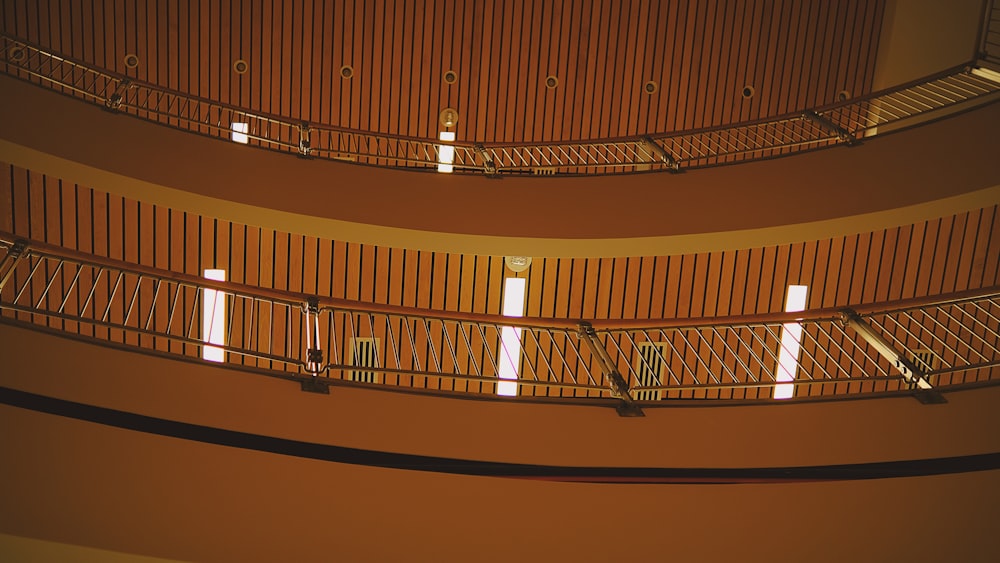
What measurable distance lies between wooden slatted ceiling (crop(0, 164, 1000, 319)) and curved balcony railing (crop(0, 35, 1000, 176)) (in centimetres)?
121

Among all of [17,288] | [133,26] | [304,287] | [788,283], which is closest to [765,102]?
[788,283]

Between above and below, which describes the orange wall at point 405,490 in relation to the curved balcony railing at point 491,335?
below

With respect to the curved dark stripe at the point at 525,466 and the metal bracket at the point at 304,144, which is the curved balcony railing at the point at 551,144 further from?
the curved dark stripe at the point at 525,466

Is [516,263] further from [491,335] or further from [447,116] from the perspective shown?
[447,116]

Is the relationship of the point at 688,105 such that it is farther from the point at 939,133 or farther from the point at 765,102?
the point at 939,133

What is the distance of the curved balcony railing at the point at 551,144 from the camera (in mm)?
6719

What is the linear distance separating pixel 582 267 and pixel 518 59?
121 inches

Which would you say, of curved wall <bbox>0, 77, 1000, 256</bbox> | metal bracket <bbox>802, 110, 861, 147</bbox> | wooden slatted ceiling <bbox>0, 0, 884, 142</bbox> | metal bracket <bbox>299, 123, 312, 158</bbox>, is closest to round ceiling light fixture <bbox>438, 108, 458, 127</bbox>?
wooden slatted ceiling <bbox>0, 0, 884, 142</bbox>

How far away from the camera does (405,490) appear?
3240 millimetres

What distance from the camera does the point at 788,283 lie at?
9828mm

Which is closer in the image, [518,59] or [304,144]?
[304,144]

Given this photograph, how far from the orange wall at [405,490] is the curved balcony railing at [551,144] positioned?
3083 millimetres

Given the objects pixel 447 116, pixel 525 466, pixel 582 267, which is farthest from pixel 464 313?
pixel 447 116

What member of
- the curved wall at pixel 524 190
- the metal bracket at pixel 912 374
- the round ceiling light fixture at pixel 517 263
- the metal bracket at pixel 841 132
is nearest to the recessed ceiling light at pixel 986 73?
the curved wall at pixel 524 190
